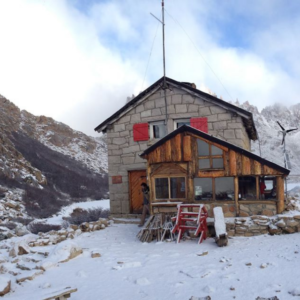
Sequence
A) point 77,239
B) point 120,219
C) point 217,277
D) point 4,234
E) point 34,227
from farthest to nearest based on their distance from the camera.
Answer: point 34,227 → point 120,219 → point 4,234 → point 77,239 → point 217,277

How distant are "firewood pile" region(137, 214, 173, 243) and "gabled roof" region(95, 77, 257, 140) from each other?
5.58 metres

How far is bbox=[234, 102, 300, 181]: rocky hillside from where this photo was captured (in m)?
69.2

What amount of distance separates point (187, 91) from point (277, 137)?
3033 inches

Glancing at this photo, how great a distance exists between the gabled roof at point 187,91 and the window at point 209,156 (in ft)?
9.68

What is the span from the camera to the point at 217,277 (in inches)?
238

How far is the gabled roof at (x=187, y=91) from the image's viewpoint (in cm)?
1302

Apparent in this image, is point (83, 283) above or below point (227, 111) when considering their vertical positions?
below

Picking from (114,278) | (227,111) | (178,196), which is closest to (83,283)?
(114,278)

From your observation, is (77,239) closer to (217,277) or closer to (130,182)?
(130,182)

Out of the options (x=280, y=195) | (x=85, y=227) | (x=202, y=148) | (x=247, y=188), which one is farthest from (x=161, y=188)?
(x=280, y=195)

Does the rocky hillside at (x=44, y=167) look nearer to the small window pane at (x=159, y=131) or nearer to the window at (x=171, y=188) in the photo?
the small window pane at (x=159, y=131)

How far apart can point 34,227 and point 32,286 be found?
10.2 metres

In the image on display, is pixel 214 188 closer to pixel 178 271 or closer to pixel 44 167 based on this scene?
pixel 178 271

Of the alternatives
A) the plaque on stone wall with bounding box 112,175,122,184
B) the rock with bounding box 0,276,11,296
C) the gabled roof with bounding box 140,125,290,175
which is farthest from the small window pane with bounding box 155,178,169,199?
the rock with bounding box 0,276,11,296
